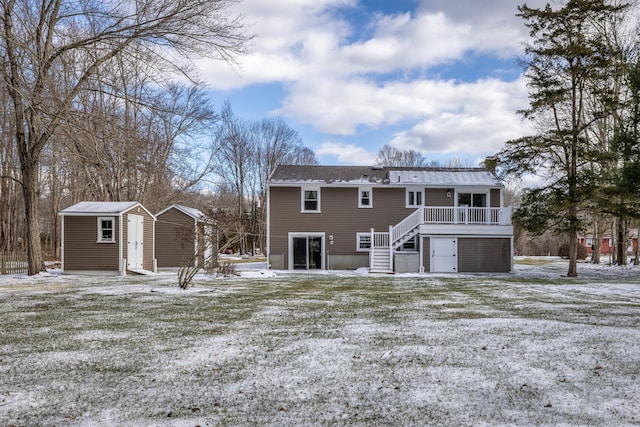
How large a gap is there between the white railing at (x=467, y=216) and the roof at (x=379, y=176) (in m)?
1.79

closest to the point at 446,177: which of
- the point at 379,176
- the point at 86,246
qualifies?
the point at 379,176

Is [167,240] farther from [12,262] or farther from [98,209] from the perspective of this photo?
[12,262]

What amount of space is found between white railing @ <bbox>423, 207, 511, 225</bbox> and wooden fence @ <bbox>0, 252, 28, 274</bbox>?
1773 cm

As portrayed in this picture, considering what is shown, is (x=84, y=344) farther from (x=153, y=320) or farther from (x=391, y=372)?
(x=391, y=372)

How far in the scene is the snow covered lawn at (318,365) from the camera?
12.8 ft

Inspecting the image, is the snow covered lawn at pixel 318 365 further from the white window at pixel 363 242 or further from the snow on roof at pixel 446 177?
the snow on roof at pixel 446 177

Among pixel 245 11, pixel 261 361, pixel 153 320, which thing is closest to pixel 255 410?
pixel 261 361

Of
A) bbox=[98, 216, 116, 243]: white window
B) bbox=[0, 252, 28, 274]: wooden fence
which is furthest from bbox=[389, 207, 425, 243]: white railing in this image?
bbox=[0, 252, 28, 274]: wooden fence

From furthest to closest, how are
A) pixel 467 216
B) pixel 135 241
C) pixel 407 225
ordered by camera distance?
pixel 407 225 → pixel 467 216 → pixel 135 241

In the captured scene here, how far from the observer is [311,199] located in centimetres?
2552

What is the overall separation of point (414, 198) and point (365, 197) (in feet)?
8.57

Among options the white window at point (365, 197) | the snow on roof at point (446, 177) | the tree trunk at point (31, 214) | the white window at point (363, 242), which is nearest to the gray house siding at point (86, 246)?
the tree trunk at point (31, 214)

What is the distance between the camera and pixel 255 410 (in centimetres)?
396

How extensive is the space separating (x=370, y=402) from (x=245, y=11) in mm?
10115
